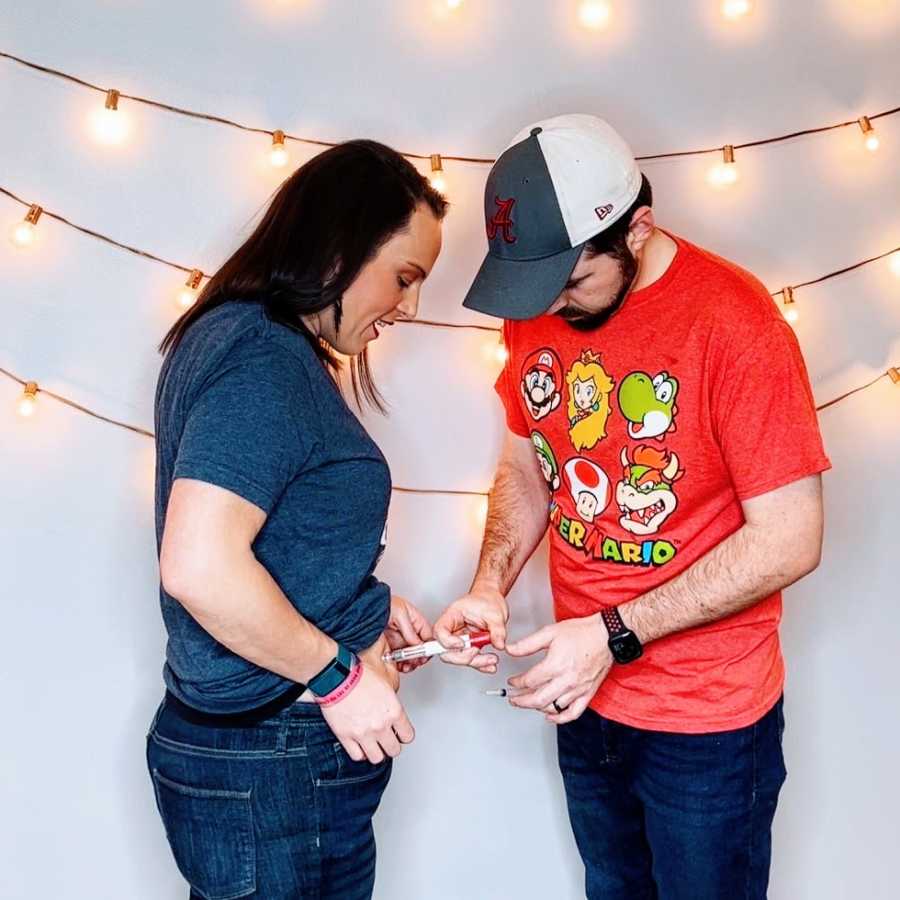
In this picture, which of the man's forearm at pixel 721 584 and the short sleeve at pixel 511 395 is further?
the short sleeve at pixel 511 395

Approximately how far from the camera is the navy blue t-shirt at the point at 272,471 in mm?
979

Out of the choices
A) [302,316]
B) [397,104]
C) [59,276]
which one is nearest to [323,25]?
[397,104]

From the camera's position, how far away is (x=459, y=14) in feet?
5.05

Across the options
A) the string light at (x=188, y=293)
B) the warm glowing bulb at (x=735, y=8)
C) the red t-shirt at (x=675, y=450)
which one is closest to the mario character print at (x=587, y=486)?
the red t-shirt at (x=675, y=450)

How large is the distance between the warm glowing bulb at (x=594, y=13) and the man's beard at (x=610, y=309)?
1.57 feet

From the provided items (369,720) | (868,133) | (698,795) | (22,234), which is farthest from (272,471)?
(868,133)

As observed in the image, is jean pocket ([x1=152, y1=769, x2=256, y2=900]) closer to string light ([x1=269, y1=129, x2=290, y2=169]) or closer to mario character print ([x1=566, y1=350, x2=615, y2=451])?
mario character print ([x1=566, y1=350, x2=615, y2=451])

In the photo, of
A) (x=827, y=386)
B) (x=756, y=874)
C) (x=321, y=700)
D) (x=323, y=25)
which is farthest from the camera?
(x=827, y=386)

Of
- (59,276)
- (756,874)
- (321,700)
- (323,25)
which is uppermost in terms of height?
(323,25)

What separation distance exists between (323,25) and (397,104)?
139 mm

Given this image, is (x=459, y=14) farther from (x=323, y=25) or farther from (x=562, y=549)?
(x=562, y=549)

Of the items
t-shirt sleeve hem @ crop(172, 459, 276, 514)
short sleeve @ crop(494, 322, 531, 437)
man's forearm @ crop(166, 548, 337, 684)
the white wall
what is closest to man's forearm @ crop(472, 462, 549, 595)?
short sleeve @ crop(494, 322, 531, 437)

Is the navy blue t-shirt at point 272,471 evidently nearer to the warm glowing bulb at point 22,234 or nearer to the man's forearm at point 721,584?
the man's forearm at point 721,584

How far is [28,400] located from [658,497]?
85 centimetres
